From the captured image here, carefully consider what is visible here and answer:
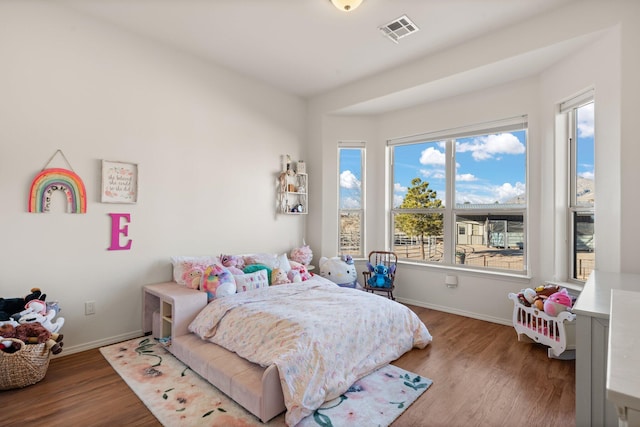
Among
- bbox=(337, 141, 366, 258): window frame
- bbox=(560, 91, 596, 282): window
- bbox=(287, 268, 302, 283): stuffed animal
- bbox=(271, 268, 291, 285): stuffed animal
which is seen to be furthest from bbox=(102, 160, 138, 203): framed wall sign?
bbox=(560, 91, 596, 282): window

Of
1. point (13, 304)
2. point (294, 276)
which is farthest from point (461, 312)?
point (13, 304)

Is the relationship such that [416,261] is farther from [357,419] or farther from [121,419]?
[121,419]

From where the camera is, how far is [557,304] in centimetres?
279

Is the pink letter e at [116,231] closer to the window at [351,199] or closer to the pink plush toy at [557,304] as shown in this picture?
the window at [351,199]

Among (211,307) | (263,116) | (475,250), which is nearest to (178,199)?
(211,307)

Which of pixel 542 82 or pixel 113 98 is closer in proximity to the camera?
pixel 113 98

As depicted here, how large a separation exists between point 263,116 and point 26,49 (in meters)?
2.38

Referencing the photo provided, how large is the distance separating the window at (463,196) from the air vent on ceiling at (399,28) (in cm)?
152

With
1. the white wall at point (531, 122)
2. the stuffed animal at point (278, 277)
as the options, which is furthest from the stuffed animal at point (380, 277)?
the stuffed animal at point (278, 277)

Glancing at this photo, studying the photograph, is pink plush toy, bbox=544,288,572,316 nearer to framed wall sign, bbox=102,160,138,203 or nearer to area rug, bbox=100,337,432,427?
area rug, bbox=100,337,432,427

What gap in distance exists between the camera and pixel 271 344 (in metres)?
2.19

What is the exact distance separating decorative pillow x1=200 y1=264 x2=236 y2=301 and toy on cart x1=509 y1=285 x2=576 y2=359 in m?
2.75

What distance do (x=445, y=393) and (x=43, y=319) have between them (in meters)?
2.96

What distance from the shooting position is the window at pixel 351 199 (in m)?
4.88
